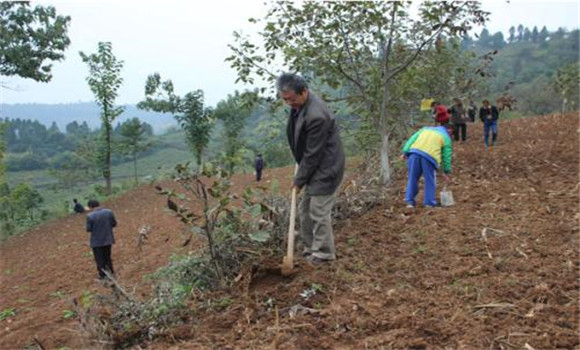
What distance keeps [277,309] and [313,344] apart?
510 mm

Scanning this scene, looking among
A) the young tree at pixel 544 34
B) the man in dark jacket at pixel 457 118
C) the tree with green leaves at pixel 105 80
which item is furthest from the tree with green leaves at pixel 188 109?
the young tree at pixel 544 34

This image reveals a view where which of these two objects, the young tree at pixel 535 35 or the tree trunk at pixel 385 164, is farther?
the young tree at pixel 535 35

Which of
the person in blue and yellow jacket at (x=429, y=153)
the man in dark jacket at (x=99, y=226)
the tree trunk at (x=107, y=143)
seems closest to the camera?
the person in blue and yellow jacket at (x=429, y=153)

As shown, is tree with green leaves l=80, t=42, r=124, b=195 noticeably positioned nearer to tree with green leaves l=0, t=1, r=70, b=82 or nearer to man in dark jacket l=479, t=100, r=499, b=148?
tree with green leaves l=0, t=1, r=70, b=82

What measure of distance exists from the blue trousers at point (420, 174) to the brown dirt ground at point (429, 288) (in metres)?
0.22

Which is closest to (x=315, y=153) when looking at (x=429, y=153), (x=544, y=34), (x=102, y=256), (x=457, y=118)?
(x=429, y=153)

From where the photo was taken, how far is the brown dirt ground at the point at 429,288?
299 cm

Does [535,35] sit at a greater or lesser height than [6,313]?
greater

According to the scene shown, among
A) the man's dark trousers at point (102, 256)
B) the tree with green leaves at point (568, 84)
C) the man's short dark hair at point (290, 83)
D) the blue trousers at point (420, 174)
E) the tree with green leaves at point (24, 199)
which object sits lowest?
the tree with green leaves at point (24, 199)

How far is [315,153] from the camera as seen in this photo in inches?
162

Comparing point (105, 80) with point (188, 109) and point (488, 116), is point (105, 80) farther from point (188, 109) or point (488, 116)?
point (488, 116)

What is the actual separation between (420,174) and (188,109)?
64.5ft

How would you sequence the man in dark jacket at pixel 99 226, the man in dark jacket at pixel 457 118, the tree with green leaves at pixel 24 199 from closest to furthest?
1. the man in dark jacket at pixel 99 226
2. the man in dark jacket at pixel 457 118
3. the tree with green leaves at pixel 24 199

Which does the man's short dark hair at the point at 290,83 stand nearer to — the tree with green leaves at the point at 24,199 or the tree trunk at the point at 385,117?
the tree trunk at the point at 385,117
